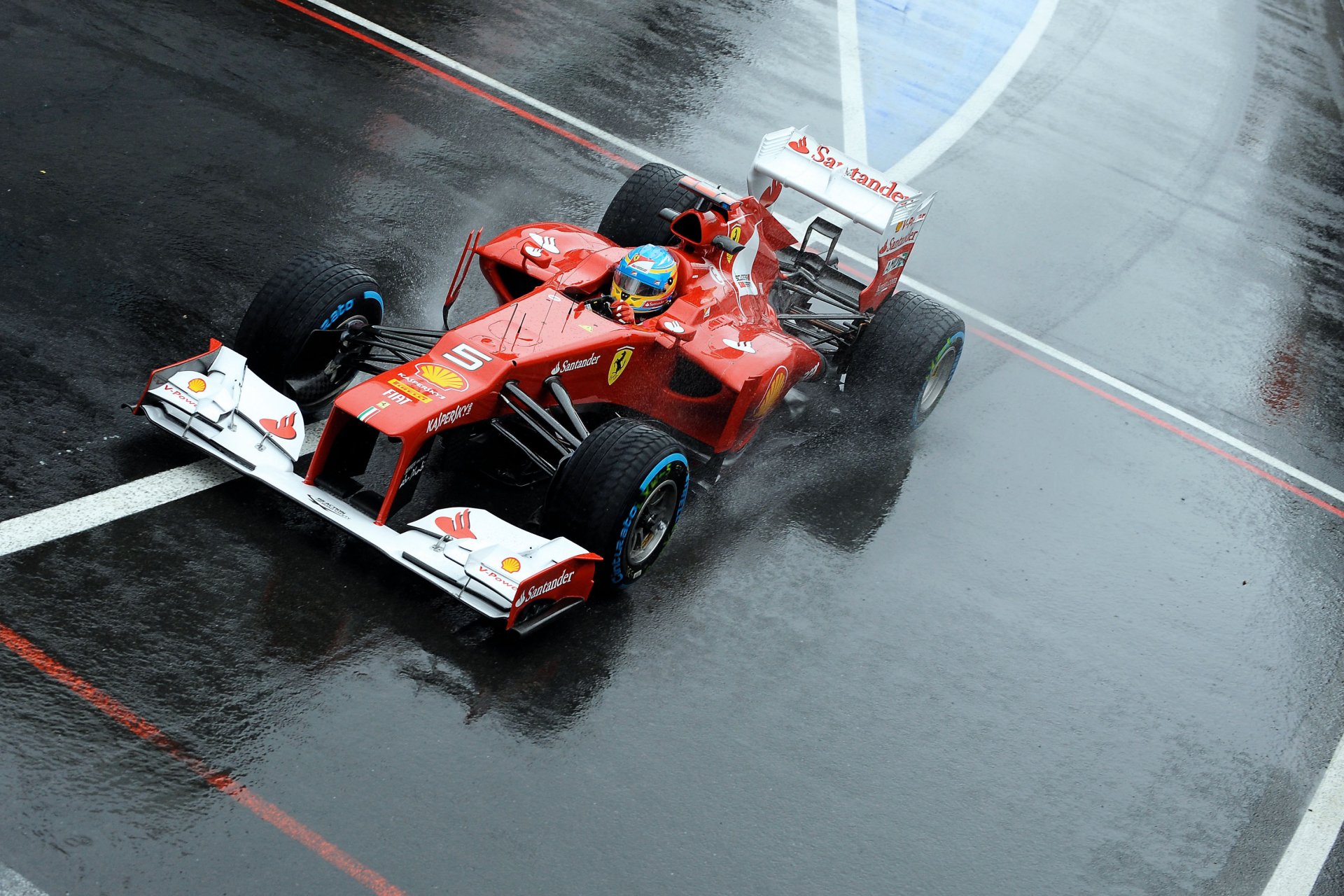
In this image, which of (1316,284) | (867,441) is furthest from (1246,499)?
(1316,284)

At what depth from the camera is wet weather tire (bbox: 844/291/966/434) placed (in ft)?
30.7

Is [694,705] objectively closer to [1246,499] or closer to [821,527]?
[821,527]

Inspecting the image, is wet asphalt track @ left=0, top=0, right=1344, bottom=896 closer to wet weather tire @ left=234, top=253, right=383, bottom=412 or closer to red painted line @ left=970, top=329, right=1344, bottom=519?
red painted line @ left=970, top=329, right=1344, bottom=519

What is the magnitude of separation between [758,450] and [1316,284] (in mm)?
8168

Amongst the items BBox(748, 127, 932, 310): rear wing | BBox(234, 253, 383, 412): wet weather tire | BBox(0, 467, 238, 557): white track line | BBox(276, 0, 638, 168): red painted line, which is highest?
BBox(748, 127, 932, 310): rear wing

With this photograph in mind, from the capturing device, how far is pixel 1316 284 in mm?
13984

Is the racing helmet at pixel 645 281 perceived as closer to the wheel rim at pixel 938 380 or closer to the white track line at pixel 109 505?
the wheel rim at pixel 938 380

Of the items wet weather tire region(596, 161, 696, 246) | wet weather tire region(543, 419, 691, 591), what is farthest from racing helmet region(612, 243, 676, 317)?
wet weather tire region(543, 419, 691, 591)

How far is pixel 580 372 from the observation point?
7.80m

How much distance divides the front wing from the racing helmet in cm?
209

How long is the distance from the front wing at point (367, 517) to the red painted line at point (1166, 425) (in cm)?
583

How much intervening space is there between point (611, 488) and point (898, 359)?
10.7 ft

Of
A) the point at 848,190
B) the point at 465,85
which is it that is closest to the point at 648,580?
the point at 848,190

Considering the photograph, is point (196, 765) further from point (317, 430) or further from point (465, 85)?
point (465, 85)
